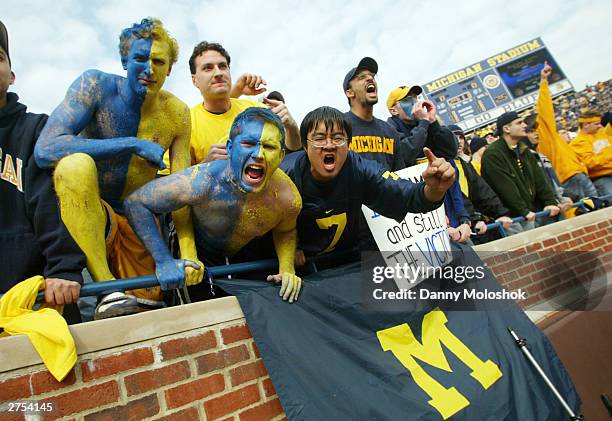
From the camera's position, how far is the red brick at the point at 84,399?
1435 mm

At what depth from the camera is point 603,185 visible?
5.95 metres

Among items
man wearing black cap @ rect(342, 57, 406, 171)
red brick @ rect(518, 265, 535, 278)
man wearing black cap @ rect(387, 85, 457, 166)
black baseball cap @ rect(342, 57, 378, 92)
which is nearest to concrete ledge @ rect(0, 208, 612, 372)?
man wearing black cap @ rect(342, 57, 406, 171)

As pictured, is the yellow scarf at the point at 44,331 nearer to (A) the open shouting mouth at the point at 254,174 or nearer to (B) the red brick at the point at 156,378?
(B) the red brick at the point at 156,378

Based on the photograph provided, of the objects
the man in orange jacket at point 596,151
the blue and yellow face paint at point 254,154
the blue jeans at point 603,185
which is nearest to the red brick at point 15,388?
the blue and yellow face paint at point 254,154

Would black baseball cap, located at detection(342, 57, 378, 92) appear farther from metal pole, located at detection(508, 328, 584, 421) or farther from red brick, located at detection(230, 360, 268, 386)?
red brick, located at detection(230, 360, 268, 386)

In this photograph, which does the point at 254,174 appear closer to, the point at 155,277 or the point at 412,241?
the point at 155,277

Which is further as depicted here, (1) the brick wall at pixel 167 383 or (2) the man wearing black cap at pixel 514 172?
(2) the man wearing black cap at pixel 514 172

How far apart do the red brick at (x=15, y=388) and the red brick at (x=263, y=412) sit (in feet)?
2.78

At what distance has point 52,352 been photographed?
4.79ft

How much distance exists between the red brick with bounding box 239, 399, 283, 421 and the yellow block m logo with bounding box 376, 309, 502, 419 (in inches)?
28.1

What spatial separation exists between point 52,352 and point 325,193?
1678mm

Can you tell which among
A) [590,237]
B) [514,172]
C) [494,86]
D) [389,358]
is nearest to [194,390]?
[389,358]

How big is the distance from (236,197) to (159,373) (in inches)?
38.5

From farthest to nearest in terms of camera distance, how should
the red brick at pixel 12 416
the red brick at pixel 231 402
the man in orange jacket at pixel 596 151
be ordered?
the man in orange jacket at pixel 596 151
the red brick at pixel 231 402
the red brick at pixel 12 416
